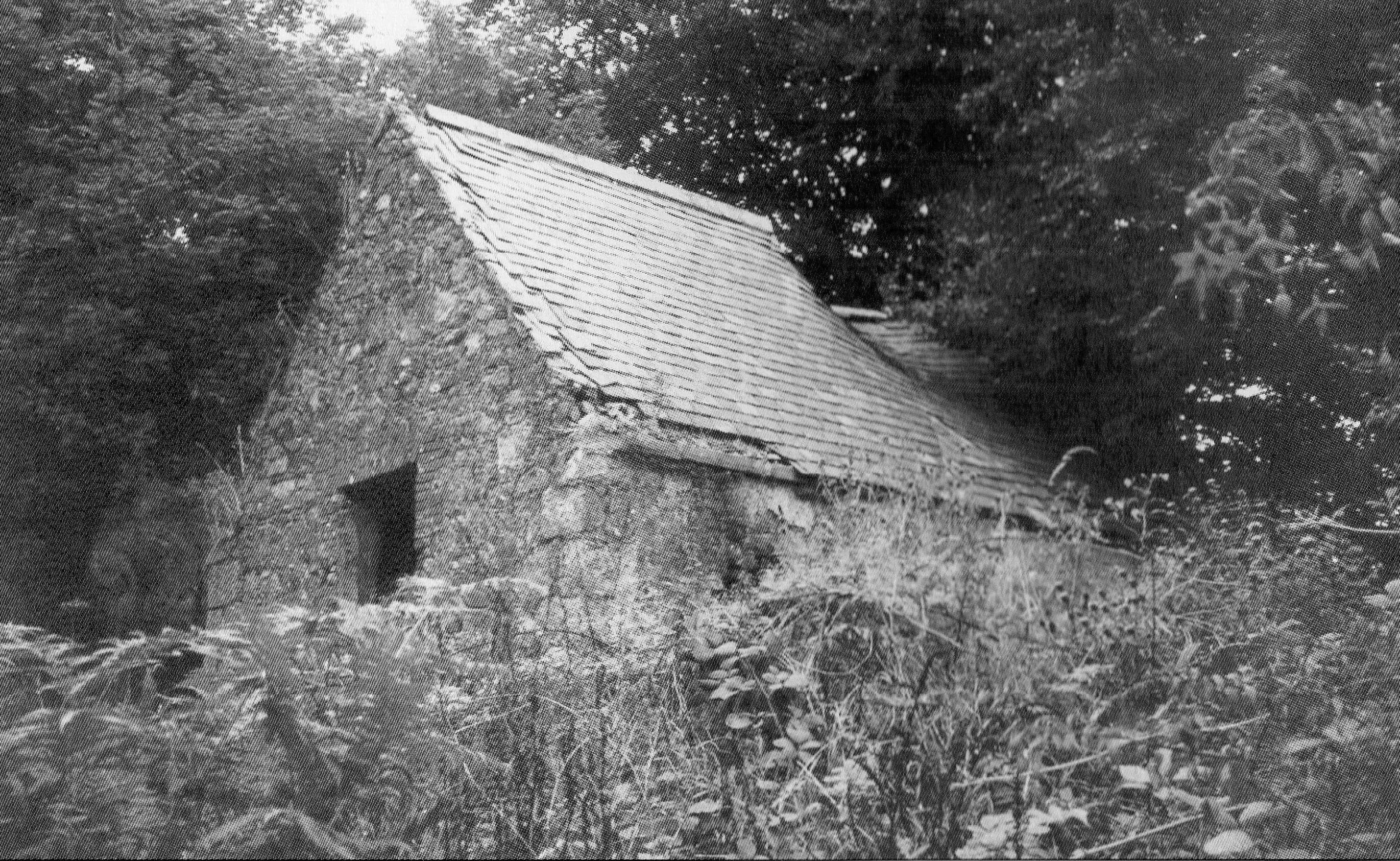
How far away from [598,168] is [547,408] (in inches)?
183

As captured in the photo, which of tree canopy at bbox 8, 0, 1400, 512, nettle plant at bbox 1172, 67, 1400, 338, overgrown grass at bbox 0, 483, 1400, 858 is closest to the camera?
nettle plant at bbox 1172, 67, 1400, 338

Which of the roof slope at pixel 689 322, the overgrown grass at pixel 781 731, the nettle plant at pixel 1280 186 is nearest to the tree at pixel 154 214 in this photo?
the roof slope at pixel 689 322

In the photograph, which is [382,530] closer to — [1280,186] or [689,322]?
[689,322]

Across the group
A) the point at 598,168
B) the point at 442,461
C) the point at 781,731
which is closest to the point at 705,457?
the point at 442,461

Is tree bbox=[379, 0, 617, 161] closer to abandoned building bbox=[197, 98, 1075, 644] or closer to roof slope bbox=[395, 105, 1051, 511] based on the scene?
roof slope bbox=[395, 105, 1051, 511]

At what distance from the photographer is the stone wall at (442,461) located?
27.0 feet

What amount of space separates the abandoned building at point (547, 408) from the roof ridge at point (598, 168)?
0.12 feet

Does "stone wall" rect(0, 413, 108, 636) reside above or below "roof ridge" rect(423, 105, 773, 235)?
below

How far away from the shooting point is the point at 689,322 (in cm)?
1057

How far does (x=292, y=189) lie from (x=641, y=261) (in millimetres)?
7476

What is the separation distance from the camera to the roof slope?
9039 millimetres

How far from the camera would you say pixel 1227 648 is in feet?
21.0

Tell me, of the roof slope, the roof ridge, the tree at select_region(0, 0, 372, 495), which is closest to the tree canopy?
the tree at select_region(0, 0, 372, 495)

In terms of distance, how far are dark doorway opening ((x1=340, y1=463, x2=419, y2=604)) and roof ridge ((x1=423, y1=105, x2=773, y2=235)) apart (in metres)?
3.13
